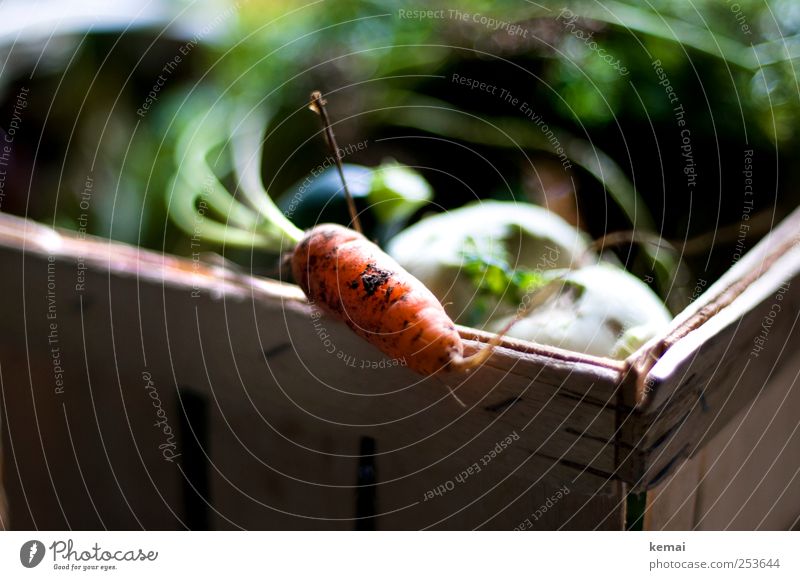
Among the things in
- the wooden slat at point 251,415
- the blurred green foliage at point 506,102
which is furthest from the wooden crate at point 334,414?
the blurred green foliage at point 506,102

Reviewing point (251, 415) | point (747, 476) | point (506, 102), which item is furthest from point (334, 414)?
point (506, 102)

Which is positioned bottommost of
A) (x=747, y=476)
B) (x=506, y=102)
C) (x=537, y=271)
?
(x=747, y=476)

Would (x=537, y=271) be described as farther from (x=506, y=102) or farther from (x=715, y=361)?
(x=506, y=102)

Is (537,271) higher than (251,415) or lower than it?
higher

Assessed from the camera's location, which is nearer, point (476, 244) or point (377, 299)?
point (377, 299)

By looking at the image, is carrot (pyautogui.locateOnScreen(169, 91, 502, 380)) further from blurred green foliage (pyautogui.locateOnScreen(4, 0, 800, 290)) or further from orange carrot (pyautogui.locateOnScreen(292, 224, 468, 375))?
blurred green foliage (pyautogui.locateOnScreen(4, 0, 800, 290))

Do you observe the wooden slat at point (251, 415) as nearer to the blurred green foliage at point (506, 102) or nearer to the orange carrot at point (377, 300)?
the orange carrot at point (377, 300)
